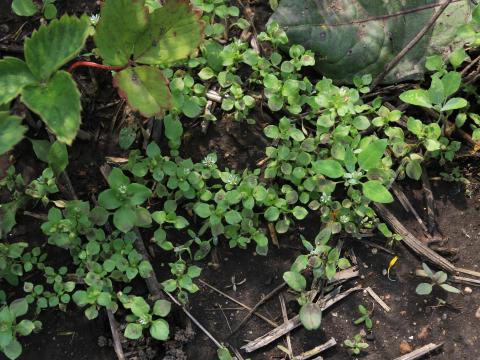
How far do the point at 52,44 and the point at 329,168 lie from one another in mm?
1132

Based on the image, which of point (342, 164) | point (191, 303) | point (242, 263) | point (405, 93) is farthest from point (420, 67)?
point (191, 303)

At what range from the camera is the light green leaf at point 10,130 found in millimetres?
2000

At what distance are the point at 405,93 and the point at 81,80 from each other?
4.57 feet

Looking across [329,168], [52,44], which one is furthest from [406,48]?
[52,44]

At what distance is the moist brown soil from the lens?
2326 millimetres

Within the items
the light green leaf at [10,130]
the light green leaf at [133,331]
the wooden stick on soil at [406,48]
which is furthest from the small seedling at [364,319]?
the light green leaf at [10,130]

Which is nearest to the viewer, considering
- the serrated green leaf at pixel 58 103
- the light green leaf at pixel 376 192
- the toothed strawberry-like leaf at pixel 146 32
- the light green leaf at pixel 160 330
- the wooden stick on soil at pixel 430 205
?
the serrated green leaf at pixel 58 103

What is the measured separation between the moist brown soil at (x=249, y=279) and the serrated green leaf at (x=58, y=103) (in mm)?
545

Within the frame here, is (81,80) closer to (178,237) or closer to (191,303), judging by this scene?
(178,237)

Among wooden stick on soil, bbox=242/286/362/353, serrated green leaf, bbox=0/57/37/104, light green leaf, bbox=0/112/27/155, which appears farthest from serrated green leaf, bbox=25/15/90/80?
wooden stick on soil, bbox=242/286/362/353

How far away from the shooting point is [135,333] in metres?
2.19

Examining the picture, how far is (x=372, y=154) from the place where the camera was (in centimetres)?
234

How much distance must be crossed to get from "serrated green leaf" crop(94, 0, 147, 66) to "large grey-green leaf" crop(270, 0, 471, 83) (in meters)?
0.76

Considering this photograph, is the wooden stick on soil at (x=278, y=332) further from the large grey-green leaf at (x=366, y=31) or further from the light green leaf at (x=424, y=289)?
the large grey-green leaf at (x=366, y=31)
